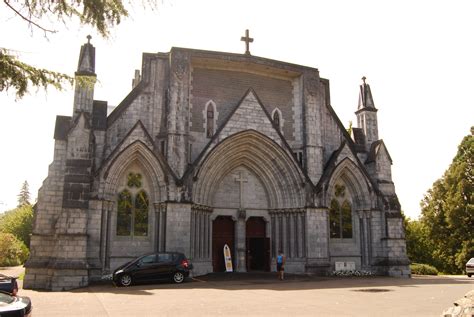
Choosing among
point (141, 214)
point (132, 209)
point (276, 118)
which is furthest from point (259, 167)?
point (132, 209)

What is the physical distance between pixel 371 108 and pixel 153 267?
574 inches

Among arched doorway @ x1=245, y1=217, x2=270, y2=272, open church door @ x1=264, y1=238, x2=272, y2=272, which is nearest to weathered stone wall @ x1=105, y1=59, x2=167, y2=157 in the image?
arched doorway @ x1=245, y1=217, x2=270, y2=272

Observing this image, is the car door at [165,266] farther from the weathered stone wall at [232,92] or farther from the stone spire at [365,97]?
the stone spire at [365,97]

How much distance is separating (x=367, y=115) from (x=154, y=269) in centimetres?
1426

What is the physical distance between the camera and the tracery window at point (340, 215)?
23.3m

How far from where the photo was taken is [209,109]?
22.5 m

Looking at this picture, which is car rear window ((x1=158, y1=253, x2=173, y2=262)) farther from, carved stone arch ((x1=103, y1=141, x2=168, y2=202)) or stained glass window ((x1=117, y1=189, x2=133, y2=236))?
stained glass window ((x1=117, y1=189, x2=133, y2=236))

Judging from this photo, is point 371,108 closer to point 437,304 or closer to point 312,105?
point 312,105

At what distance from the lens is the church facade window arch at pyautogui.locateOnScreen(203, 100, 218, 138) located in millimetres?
22203

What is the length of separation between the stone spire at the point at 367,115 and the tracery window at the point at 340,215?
3138mm

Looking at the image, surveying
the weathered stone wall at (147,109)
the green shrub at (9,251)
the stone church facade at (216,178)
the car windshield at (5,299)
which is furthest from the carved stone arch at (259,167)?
the green shrub at (9,251)

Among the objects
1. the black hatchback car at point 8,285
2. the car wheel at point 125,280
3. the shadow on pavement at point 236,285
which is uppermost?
the black hatchback car at point 8,285

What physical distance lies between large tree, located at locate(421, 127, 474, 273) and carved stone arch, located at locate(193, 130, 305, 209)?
19426 mm

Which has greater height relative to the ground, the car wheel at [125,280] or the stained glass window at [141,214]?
the stained glass window at [141,214]
